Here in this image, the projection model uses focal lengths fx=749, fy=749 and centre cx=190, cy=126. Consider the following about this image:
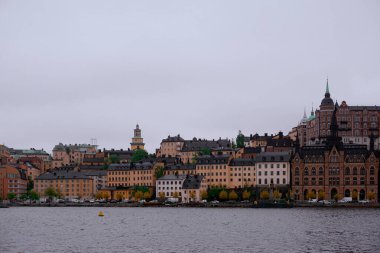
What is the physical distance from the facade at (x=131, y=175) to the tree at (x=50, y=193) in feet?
45.4

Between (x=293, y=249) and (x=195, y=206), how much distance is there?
310 ft

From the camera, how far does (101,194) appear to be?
599 ft

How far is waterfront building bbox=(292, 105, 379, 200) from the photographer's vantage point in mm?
154875

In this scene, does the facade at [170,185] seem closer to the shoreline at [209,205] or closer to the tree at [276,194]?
the shoreline at [209,205]

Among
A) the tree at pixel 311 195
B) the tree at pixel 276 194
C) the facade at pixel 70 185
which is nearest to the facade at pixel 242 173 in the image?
the tree at pixel 276 194

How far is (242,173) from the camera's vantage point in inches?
6649

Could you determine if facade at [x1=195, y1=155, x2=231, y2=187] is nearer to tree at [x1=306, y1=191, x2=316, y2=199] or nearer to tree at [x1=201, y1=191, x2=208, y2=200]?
tree at [x1=201, y1=191, x2=208, y2=200]

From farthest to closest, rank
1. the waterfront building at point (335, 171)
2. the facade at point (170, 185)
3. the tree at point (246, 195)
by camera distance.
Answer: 1. the facade at point (170, 185)
2. the tree at point (246, 195)
3. the waterfront building at point (335, 171)

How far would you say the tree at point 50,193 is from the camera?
188m

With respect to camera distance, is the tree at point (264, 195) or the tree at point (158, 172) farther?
the tree at point (158, 172)

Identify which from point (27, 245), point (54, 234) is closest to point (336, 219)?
point (54, 234)

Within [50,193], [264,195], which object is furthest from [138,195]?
[264,195]

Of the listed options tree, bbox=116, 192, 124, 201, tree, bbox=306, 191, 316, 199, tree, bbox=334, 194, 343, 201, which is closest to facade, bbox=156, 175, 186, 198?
tree, bbox=116, 192, 124, 201

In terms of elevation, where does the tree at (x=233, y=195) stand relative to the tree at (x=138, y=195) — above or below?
above
